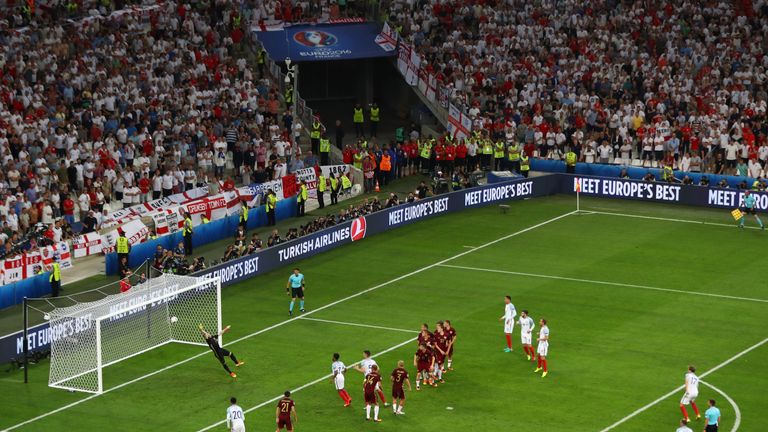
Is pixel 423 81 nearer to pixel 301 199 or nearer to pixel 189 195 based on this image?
pixel 301 199

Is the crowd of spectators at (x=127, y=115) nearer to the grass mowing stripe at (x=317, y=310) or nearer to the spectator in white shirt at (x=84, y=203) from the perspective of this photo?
the spectator in white shirt at (x=84, y=203)

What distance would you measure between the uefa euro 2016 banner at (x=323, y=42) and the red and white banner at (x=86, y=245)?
2014 cm

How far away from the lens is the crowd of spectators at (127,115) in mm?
57312

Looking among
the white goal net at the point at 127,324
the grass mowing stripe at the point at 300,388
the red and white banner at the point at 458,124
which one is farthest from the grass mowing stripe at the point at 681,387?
the red and white banner at the point at 458,124

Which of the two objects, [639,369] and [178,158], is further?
[178,158]

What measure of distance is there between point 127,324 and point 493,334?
11.2m

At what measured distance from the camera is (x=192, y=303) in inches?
1861

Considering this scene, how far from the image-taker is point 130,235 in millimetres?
55594

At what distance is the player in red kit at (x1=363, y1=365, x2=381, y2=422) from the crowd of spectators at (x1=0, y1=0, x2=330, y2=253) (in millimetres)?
18027

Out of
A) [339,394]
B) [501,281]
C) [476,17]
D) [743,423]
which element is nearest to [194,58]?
[476,17]

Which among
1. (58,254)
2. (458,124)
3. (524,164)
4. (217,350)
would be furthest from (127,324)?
(458,124)

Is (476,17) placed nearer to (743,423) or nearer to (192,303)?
(192,303)

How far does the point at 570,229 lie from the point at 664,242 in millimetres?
4067

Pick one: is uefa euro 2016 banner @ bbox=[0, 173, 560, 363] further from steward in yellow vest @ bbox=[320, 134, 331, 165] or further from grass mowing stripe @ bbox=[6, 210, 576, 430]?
steward in yellow vest @ bbox=[320, 134, 331, 165]
